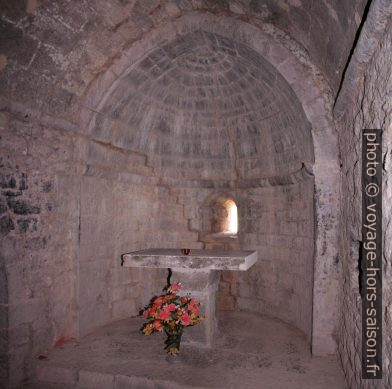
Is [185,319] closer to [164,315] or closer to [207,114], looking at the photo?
[164,315]

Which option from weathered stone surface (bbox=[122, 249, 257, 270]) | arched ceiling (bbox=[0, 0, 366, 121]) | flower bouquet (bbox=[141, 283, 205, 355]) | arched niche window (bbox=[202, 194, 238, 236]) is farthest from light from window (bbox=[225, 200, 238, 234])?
arched ceiling (bbox=[0, 0, 366, 121])

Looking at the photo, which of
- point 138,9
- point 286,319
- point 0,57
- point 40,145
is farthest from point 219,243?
point 0,57

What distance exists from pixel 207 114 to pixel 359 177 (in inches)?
155

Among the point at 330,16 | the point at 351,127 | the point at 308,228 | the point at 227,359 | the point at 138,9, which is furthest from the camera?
the point at 308,228

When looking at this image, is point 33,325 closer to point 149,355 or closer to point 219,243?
point 149,355

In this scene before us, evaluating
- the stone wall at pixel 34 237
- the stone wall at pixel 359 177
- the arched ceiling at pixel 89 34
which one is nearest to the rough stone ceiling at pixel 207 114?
the arched ceiling at pixel 89 34

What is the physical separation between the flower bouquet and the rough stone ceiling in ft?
8.15

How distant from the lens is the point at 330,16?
11.2 ft

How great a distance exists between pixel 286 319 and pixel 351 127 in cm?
354

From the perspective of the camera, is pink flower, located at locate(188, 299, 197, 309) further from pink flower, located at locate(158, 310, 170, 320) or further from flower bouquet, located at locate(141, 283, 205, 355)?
pink flower, located at locate(158, 310, 170, 320)

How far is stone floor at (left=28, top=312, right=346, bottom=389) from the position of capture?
4.16 metres

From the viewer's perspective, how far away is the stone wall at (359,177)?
7.85 feet

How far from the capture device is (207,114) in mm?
6902

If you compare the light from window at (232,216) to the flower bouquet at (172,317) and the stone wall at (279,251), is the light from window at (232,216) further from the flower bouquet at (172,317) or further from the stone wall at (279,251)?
the flower bouquet at (172,317)
